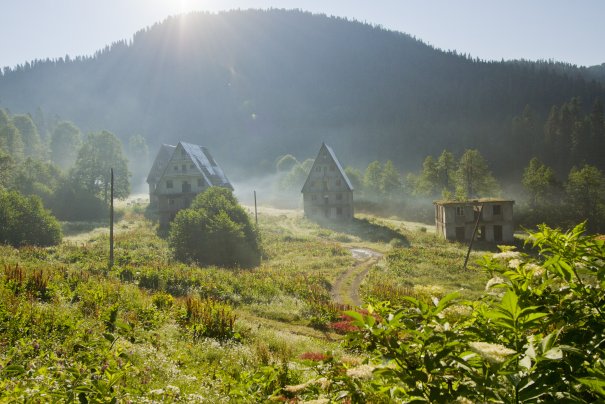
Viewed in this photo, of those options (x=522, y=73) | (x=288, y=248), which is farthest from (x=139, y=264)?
(x=522, y=73)

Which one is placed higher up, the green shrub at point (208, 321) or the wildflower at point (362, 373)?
the wildflower at point (362, 373)

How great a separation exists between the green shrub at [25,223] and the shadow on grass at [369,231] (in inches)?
1410

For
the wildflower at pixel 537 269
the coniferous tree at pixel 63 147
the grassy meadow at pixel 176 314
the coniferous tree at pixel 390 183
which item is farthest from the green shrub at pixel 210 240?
the coniferous tree at pixel 63 147

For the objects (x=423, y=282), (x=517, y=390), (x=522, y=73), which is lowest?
(x=423, y=282)

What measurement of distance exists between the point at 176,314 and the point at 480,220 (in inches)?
1645

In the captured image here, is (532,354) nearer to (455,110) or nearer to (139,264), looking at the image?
(139,264)

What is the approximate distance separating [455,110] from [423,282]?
519 ft

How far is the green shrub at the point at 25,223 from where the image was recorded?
34594 millimetres

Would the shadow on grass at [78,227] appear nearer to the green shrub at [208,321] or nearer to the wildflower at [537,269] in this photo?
the green shrub at [208,321]

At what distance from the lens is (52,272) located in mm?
18031

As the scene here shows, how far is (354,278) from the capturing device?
99.8ft

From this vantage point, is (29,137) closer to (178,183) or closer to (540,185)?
(178,183)

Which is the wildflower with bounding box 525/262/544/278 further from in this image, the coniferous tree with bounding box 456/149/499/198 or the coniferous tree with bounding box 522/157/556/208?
the coniferous tree with bounding box 522/157/556/208

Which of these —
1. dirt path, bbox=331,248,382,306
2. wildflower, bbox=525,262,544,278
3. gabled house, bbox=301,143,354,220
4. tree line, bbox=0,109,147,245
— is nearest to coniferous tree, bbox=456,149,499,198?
gabled house, bbox=301,143,354,220
